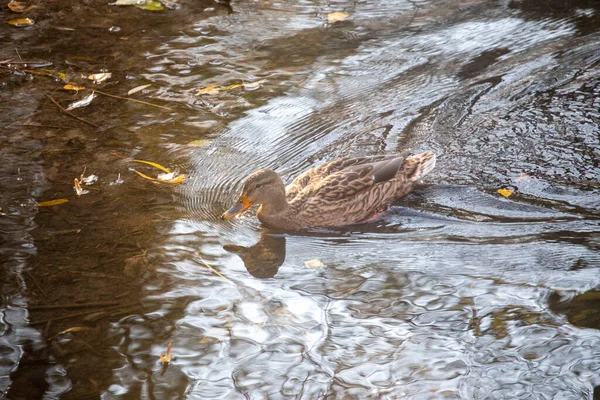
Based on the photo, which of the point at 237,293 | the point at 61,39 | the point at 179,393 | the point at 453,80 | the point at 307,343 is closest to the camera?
the point at 179,393

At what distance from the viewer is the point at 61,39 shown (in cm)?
934

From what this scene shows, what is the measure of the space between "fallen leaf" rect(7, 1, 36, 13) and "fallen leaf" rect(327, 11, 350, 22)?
421 centimetres

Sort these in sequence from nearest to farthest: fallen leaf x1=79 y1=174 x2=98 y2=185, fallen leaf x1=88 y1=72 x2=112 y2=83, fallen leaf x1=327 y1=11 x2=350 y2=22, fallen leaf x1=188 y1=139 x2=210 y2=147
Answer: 1. fallen leaf x1=79 y1=174 x2=98 y2=185
2. fallen leaf x1=188 y1=139 x2=210 y2=147
3. fallen leaf x1=88 y1=72 x2=112 y2=83
4. fallen leaf x1=327 y1=11 x2=350 y2=22

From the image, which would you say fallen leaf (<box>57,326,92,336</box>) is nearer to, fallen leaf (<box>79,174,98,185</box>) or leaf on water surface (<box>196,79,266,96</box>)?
fallen leaf (<box>79,174,98,185</box>)

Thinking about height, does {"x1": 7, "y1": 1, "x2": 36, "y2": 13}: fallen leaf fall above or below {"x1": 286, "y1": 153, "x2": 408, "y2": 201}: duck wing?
above

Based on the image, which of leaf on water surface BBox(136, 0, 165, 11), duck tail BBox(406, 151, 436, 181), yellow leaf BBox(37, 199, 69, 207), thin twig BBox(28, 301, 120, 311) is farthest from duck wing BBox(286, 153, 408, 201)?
leaf on water surface BBox(136, 0, 165, 11)

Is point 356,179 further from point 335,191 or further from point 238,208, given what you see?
point 238,208

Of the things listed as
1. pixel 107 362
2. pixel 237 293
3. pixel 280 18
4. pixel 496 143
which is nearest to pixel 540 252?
pixel 496 143

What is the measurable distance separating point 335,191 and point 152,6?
5169mm

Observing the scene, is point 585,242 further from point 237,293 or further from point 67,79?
point 67,79

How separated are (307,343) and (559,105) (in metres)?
4.20

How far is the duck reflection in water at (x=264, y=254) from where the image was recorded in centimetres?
574

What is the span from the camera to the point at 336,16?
970 centimetres

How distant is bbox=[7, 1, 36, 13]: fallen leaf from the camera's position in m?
10.0
